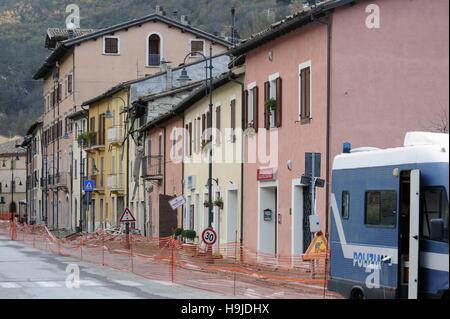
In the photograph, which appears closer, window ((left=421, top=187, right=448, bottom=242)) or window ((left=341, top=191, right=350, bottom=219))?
window ((left=421, top=187, right=448, bottom=242))

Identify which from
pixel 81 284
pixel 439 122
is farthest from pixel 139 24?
pixel 81 284

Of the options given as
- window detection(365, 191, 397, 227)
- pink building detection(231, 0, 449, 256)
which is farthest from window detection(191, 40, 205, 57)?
window detection(365, 191, 397, 227)

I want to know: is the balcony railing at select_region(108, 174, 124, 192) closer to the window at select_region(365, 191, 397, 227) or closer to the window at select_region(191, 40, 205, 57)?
the window at select_region(191, 40, 205, 57)

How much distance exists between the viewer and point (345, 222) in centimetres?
1869

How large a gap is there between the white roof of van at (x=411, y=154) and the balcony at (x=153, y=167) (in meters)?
34.9

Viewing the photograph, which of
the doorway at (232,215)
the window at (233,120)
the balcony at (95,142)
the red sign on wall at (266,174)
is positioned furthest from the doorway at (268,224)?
the balcony at (95,142)

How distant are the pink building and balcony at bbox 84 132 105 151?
1417 inches

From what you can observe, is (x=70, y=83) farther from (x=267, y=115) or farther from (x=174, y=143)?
(x=267, y=115)

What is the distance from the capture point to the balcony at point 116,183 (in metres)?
64.6

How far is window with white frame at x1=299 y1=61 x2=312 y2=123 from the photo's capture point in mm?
29453

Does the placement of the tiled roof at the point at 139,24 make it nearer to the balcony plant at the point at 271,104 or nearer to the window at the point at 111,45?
the window at the point at 111,45
